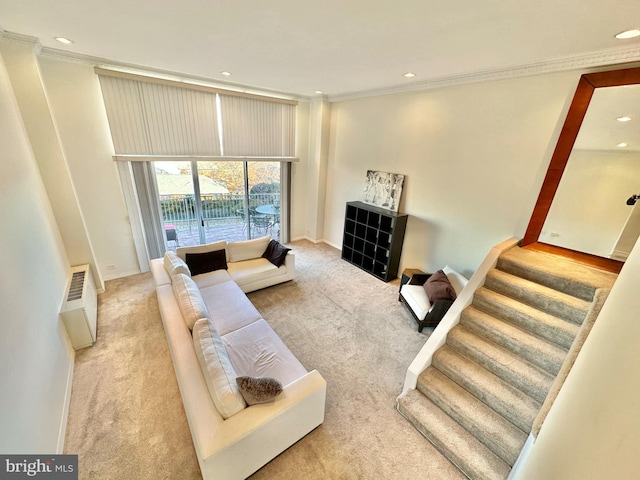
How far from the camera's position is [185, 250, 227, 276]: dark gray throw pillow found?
3.69 metres

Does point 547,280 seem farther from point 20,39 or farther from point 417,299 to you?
point 20,39

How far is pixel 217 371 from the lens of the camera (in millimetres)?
1813

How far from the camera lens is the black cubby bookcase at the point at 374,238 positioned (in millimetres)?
4305

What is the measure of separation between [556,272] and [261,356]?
3.12m

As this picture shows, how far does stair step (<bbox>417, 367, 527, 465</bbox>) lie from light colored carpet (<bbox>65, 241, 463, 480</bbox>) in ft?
1.09

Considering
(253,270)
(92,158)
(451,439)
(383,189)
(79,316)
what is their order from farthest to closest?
(383,189) → (253,270) → (92,158) → (79,316) → (451,439)

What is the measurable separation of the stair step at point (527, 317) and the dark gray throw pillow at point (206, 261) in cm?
342

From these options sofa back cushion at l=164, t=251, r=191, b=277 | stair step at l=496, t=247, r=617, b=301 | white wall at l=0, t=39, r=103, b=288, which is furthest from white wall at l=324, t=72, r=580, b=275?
white wall at l=0, t=39, r=103, b=288

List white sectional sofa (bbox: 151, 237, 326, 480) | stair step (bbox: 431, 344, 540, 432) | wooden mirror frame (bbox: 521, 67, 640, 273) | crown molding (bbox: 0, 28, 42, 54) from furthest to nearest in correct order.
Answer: crown molding (bbox: 0, 28, 42, 54) → wooden mirror frame (bbox: 521, 67, 640, 273) → stair step (bbox: 431, 344, 540, 432) → white sectional sofa (bbox: 151, 237, 326, 480)

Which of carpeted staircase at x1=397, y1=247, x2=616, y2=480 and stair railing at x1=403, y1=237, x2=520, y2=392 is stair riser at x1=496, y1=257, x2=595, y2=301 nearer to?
carpeted staircase at x1=397, y1=247, x2=616, y2=480

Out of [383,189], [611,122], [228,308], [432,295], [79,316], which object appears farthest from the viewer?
[383,189]

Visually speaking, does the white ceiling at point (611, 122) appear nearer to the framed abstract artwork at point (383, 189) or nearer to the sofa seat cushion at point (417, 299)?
the framed abstract artwork at point (383, 189)

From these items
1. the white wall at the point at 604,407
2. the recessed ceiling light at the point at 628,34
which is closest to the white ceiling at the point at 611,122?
the recessed ceiling light at the point at 628,34

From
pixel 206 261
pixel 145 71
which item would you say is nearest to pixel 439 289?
pixel 206 261
